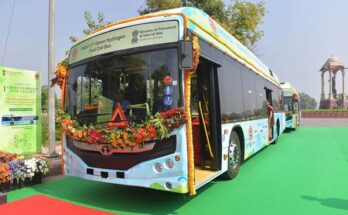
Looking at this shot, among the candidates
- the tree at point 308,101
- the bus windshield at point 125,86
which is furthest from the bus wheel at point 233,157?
the tree at point 308,101

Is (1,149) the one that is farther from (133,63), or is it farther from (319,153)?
(319,153)

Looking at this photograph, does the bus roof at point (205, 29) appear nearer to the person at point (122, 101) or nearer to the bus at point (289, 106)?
the person at point (122, 101)

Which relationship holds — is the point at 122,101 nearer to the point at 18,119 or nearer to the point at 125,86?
the point at 125,86

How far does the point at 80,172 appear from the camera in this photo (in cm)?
584

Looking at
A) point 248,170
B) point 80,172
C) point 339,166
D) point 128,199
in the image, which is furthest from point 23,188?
point 339,166

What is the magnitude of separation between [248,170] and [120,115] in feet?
14.8

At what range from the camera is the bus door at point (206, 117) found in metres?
6.33

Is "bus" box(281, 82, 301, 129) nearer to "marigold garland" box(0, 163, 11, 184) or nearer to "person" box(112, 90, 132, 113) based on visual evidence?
"person" box(112, 90, 132, 113)

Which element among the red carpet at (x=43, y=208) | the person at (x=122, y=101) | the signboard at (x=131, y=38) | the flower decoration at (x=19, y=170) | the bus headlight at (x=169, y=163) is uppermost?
the signboard at (x=131, y=38)

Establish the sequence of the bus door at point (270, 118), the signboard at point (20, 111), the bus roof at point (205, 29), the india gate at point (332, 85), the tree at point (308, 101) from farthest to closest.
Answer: the tree at point (308, 101) < the india gate at point (332, 85) < the bus door at point (270, 118) < the signboard at point (20, 111) < the bus roof at point (205, 29)

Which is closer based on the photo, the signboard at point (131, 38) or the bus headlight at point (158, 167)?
the bus headlight at point (158, 167)

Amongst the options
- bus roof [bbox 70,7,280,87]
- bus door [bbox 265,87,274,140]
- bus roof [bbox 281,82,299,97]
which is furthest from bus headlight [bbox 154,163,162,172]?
bus roof [bbox 281,82,299,97]

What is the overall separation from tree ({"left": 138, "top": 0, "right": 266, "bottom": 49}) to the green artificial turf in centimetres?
1213

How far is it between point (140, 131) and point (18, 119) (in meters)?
5.64
